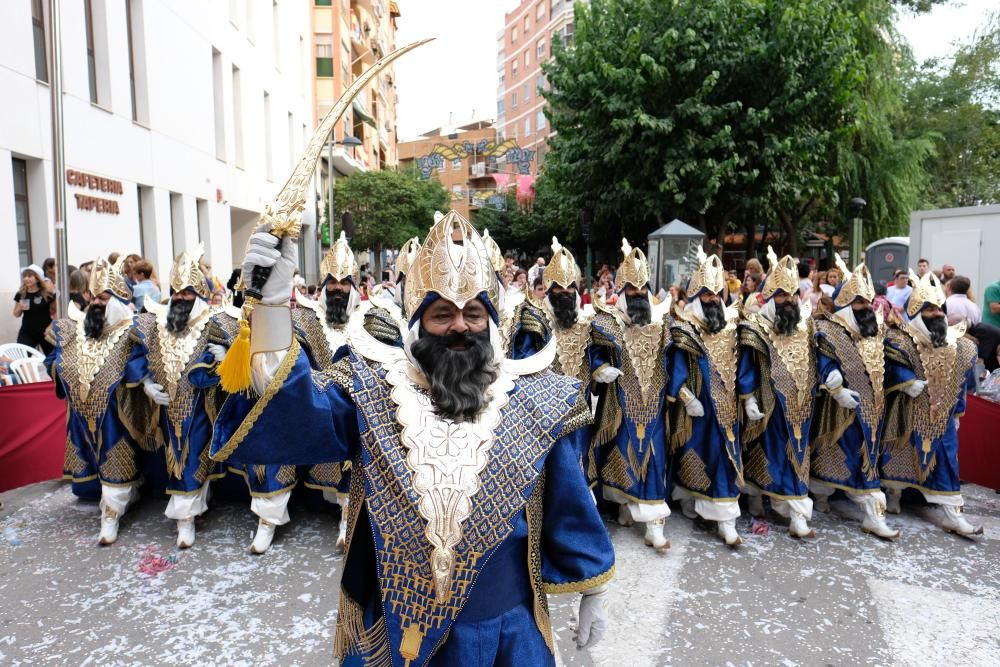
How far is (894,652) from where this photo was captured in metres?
3.88

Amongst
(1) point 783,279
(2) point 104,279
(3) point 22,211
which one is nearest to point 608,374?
(1) point 783,279

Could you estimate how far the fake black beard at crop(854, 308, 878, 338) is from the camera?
5613 mm

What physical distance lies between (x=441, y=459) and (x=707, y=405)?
3949 millimetres

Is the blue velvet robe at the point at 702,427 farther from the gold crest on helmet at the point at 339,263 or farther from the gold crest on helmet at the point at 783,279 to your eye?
the gold crest on helmet at the point at 339,263

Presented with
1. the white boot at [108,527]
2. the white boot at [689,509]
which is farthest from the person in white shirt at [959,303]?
the white boot at [108,527]

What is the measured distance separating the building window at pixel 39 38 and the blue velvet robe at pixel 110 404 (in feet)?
19.5

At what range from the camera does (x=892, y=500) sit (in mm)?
6078

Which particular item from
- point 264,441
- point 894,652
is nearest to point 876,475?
point 894,652

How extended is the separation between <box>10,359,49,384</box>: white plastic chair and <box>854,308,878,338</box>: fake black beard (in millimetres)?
7099

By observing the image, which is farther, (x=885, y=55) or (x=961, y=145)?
(x=961, y=145)

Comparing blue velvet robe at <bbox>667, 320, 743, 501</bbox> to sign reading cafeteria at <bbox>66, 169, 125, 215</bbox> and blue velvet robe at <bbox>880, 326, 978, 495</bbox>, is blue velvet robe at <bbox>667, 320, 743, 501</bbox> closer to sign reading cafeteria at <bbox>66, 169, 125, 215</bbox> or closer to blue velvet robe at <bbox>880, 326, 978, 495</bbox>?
blue velvet robe at <bbox>880, 326, 978, 495</bbox>

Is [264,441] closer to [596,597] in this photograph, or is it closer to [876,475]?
[596,597]

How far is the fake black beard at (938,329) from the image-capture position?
18.4 feet

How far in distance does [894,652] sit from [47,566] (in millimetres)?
5417
